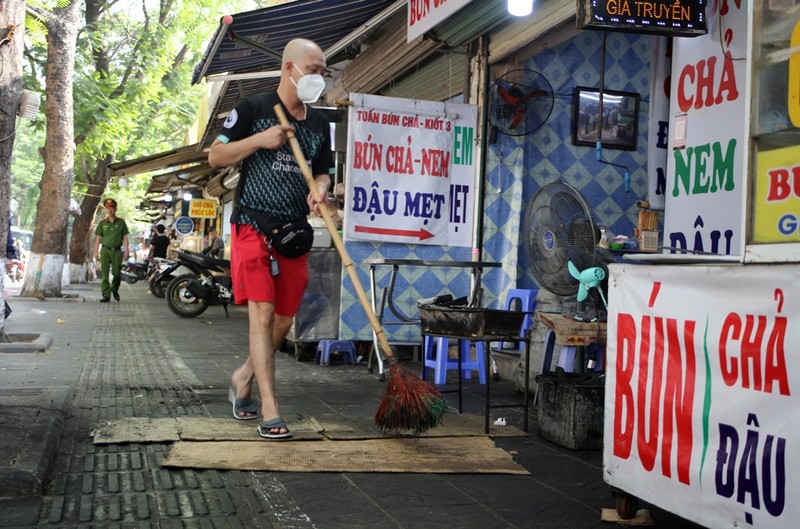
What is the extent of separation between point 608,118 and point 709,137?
327 centimetres

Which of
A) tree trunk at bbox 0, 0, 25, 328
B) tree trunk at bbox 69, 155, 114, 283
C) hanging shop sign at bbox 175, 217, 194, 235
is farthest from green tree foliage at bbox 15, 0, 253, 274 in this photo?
tree trunk at bbox 0, 0, 25, 328

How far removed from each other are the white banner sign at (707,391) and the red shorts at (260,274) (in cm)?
200

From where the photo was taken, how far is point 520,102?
8250mm

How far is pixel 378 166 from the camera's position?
7711 mm

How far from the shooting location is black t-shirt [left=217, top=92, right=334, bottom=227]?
479 centimetres

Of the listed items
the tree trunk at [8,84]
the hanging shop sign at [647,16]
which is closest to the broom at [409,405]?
the hanging shop sign at [647,16]

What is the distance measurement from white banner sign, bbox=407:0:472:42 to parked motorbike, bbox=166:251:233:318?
6.97 metres

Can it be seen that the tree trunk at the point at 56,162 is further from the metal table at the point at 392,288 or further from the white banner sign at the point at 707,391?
the white banner sign at the point at 707,391

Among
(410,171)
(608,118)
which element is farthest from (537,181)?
(410,171)

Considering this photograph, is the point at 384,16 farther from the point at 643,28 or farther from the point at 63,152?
the point at 63,152

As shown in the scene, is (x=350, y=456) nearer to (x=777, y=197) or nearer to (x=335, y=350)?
(x=777, y=197)

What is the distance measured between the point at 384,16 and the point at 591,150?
258cm

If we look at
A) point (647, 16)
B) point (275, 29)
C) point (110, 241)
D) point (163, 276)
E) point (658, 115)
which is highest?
point (275, 29)

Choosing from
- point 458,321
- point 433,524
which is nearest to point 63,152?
point 458,321
